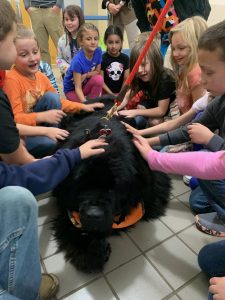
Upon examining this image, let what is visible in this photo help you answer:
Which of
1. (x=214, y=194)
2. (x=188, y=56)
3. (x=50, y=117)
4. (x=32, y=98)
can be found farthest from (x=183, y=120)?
(x=32, y=98)

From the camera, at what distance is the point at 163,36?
185 centimetres

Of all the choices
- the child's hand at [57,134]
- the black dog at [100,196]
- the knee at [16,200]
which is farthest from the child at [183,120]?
the knee at [16,200]

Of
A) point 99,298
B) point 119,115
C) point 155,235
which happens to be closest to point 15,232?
point 99,298

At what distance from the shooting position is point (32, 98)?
1.39 metres

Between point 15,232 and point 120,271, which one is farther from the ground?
point 15,232

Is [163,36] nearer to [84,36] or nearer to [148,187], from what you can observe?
[84,36]

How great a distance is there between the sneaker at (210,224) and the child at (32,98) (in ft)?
2.20

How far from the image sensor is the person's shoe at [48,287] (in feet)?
2.71

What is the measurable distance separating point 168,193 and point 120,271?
458 mm

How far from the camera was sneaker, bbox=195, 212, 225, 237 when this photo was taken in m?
1.05

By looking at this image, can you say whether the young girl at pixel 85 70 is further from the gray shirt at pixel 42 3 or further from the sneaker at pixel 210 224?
the sneaker at pixel 210 224

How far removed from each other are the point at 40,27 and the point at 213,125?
7.15 feet

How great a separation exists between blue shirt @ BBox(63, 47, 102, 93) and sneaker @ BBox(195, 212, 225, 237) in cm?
131

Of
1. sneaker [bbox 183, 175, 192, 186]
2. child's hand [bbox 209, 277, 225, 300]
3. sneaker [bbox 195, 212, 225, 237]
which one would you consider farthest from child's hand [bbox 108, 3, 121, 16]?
child's hand [bbox 209, 277, 225, 300]
